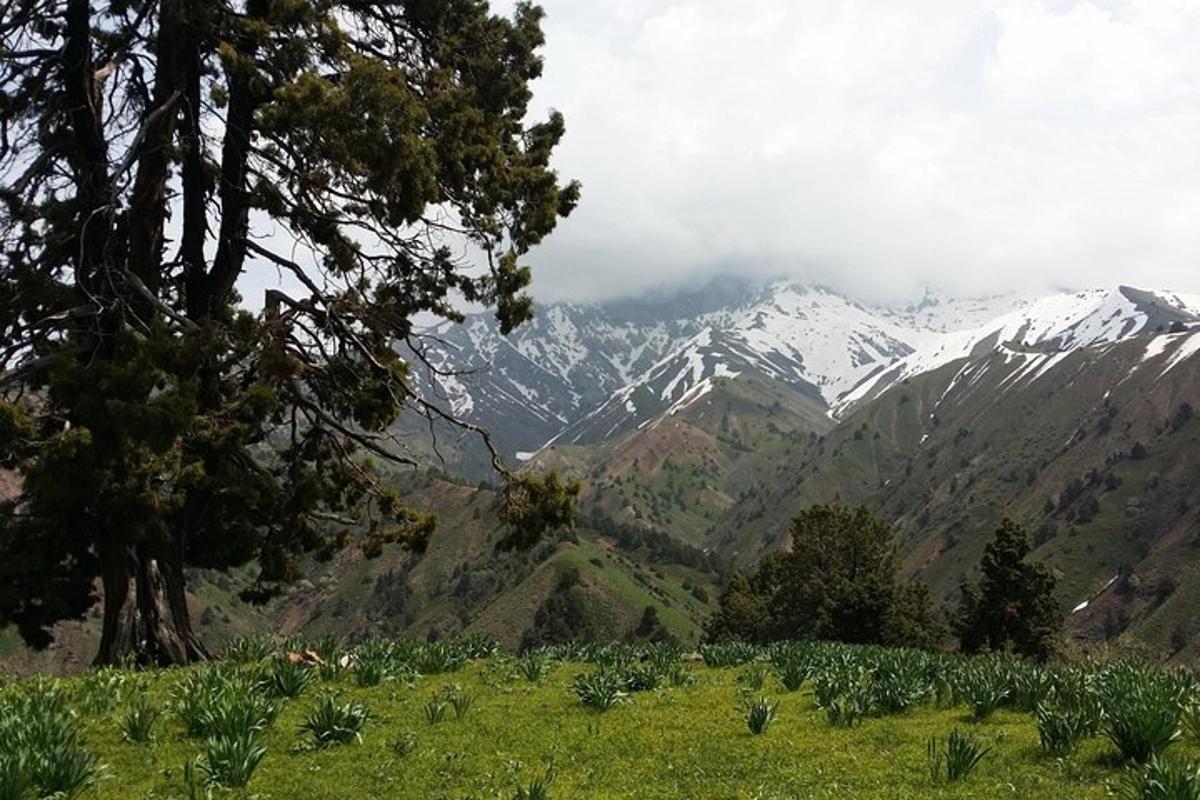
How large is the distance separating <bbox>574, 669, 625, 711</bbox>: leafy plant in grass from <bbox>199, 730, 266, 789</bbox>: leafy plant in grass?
15.5 feet

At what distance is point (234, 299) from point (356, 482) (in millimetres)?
5202

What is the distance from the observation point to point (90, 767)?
7000 mm

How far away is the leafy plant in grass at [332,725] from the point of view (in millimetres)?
9289

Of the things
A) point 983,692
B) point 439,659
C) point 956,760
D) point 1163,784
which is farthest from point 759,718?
point 439,659

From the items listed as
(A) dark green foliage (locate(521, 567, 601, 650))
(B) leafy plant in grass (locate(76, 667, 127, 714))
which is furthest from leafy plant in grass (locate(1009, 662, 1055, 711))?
(A) dark green foliage (locate(521, 567, 601, 650))

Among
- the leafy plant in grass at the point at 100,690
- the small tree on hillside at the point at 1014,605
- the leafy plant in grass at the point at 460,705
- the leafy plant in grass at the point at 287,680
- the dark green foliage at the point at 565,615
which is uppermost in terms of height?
the leafy plant in grass at the point at 100,690

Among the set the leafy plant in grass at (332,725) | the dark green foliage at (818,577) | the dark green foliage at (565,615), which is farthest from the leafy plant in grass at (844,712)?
the dark green foliage at (565,615)

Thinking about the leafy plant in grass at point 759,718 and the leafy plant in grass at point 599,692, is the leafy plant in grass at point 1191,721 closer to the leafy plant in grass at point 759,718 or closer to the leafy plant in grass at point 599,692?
the leafy plant in grass at point 759,718

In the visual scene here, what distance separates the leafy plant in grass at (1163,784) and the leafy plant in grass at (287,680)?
9.03m

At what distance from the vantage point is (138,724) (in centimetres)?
921

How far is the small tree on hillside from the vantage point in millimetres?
49656

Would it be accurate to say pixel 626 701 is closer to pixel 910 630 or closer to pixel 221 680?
pixel 221 680

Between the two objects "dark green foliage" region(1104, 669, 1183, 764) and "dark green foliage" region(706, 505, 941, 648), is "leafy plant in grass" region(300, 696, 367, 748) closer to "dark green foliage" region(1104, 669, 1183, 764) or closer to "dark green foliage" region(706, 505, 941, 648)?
"dark green foliage" region(1104, 669, 1183, 764)

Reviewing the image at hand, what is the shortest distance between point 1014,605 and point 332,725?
4938cm
